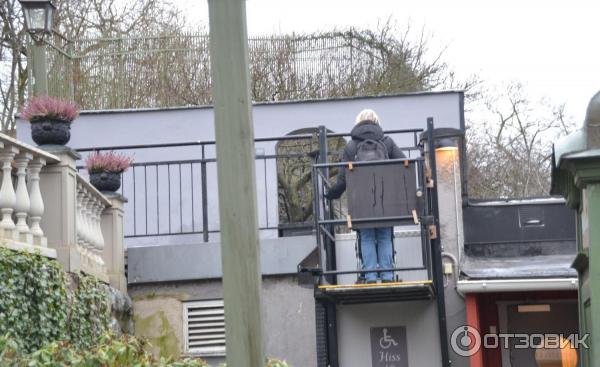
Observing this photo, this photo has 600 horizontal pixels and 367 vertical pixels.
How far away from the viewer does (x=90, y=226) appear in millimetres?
11648

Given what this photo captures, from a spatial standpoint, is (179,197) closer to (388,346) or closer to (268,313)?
(268,313)

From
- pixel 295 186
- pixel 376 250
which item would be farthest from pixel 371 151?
pixel 295 186

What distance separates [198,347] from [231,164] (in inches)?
316

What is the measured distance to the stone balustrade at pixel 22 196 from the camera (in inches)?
363

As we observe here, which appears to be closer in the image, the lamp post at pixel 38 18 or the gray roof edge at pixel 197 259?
the gray roof edge at pixel 197 259

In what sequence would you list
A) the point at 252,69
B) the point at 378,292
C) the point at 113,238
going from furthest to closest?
the point at 252,69 → the point at 113,238 → the point at 378,292

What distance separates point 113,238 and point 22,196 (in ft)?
9.85

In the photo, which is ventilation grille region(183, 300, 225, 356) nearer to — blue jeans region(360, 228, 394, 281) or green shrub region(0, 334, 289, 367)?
blue jeans region(360, 228, 394, 281)

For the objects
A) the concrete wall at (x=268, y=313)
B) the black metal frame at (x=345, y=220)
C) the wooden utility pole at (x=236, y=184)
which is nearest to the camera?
the wooden utility pole at (x=236, y=184)

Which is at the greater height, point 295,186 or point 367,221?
point 295,186

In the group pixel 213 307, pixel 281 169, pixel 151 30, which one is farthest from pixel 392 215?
pixel 151 30

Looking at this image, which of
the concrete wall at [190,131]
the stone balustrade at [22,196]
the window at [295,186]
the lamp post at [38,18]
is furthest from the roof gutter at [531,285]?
the window at [295,186]

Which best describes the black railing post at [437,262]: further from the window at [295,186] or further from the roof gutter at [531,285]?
the window at [295,186]

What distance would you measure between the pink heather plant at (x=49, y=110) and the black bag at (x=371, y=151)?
277 centimetres
